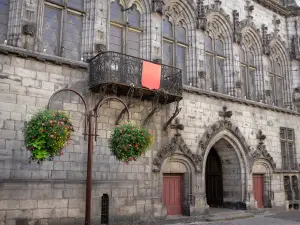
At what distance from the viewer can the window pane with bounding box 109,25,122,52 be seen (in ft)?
42.2

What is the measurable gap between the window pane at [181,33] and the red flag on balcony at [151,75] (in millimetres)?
3465

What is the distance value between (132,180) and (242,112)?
6.98m

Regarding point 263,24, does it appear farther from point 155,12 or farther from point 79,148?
point 79,148

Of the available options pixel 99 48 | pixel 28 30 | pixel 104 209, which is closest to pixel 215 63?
pixel 99 48

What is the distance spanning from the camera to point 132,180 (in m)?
12.0

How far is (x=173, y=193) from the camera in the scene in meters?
13.5

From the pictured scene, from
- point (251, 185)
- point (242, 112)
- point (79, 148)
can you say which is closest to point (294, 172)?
point (251, 185)

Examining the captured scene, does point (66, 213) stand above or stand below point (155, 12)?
below

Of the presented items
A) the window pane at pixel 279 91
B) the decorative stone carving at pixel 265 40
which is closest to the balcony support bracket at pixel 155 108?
the decorative stone carving at pixel 265 40

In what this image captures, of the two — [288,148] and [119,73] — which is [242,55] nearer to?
[288,148]

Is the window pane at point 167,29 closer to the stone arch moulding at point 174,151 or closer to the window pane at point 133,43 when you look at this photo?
the window pane at point 133,43

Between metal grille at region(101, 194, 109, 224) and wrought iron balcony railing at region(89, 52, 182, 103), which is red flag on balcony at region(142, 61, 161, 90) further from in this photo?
metal grille at region(101, 194, 109, 224)

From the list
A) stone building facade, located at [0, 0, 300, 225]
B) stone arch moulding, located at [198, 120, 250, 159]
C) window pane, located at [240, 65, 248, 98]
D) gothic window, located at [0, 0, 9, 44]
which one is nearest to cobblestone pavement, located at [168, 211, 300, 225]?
stone building facade, located at [0, 0, 300, 225]

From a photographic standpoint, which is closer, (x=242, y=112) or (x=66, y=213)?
(x=66, y=213)
